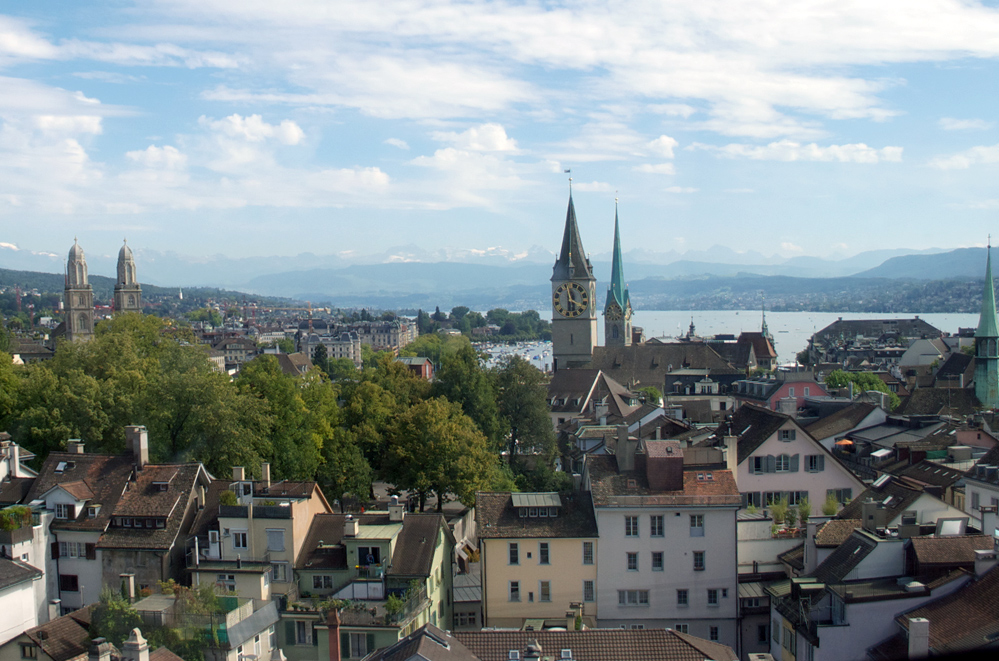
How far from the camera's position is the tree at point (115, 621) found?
2022 centimetres

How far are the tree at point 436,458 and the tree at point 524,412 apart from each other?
9604 mm

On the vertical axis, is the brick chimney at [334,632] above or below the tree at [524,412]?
below

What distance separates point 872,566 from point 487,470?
1774 centimetres

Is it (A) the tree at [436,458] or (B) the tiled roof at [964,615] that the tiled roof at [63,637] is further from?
A: (B) the tiled roof at [964,615]

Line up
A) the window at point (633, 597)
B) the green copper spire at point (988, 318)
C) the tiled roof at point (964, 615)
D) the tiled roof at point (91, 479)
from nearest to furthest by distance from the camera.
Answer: the tiled roof at point (964, 615) → the window at point (633, 597) → the tiled roof at point (91, 479) → the green copper spire at point (988, 318)

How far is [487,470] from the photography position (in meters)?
35.0

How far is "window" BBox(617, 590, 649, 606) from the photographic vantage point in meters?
24.4

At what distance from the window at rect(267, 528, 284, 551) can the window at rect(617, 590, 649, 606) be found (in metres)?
8.67

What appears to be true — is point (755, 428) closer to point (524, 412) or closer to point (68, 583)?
point (524, 412)

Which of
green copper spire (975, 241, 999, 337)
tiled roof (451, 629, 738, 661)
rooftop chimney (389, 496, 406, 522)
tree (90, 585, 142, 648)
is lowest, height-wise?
tree (90, 585, 142, 648)

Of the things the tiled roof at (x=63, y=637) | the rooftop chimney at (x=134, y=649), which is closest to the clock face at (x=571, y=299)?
the tiled roof at (x=63, y=637)

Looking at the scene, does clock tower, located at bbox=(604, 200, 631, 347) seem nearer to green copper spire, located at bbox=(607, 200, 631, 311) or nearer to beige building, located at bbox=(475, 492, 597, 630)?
green copper spire, located at bbox=(607, 200, 631, 311)

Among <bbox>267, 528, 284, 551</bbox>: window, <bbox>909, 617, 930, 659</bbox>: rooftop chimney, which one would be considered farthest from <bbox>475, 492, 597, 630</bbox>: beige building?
<bbox>909, 617, 930, 659</bbox>: rooftop chimney

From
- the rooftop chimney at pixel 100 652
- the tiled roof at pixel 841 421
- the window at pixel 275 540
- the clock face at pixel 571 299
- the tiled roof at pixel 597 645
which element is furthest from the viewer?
the clock face at pixel 571 299
